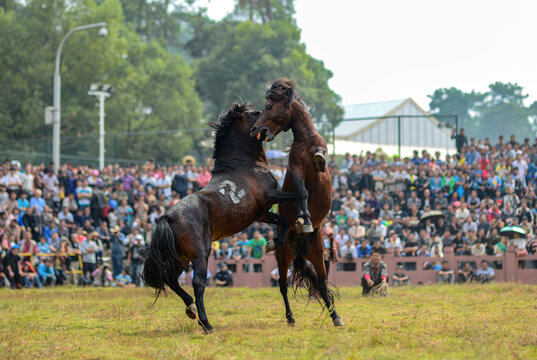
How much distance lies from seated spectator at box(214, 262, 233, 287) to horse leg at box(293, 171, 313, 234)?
8.91 m

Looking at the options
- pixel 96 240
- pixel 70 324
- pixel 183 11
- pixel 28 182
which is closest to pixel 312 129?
pixel 70 324

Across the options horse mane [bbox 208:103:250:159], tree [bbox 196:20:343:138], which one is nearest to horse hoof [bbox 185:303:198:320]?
horse mane [bbox 208:103:250:159]

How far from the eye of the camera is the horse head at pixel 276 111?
931cm

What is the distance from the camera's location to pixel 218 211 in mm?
8969

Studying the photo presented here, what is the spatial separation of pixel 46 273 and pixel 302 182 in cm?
1087

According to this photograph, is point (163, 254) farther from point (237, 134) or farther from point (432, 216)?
point (432, 216)

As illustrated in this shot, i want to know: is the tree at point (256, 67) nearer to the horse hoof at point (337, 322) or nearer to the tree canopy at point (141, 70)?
the tree canopy at point (141, 70)

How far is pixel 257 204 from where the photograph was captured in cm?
935

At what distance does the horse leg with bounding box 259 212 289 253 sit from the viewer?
9336 millimetres

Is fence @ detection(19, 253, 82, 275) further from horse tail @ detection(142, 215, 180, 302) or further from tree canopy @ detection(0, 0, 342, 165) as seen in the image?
tree canopy @ detection(0, 0, 342, 165)

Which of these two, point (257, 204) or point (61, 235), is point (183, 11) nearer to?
point (61, 235)

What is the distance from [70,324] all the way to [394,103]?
127 ft

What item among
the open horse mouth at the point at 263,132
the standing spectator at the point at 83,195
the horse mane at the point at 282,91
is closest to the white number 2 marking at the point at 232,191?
the open horse mouth at the point at 263,132

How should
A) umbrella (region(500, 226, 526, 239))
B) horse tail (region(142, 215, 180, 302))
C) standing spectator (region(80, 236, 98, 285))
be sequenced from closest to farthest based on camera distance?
1. horse tail (region(142, 215, 180, 302))
2. umbrella (region(500, 226, 526, 239))
3. standing spectator (region(80, 236, 98, 285))
